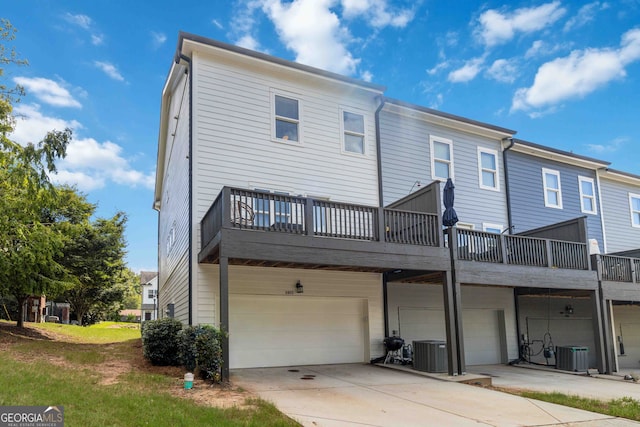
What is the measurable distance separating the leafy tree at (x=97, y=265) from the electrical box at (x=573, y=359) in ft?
83.9

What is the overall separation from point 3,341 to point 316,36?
1252 cm

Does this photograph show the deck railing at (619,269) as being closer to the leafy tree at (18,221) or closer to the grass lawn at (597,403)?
the grass lawn at (597,403)

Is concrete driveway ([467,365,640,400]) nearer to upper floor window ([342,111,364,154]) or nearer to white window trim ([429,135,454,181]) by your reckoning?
white window trim ([429,135,454,181])

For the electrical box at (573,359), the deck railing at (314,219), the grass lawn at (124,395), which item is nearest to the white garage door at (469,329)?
the electrical box at (573,359)

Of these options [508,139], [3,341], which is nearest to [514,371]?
[508,139]

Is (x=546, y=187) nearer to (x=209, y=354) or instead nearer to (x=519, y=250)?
(x=519, y=250)

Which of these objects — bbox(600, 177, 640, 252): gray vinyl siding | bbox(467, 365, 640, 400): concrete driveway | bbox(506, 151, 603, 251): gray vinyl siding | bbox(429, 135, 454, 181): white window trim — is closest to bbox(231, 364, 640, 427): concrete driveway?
bbox(467, 365, 640, 400): concrete driveway

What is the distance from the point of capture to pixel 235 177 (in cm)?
1228

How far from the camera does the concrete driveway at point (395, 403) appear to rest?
6930 millimetres

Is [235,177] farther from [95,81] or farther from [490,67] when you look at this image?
[490,67]

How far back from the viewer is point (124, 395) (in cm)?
691

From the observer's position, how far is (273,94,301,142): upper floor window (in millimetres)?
13211

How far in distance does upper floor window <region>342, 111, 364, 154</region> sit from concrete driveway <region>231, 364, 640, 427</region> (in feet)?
21.3

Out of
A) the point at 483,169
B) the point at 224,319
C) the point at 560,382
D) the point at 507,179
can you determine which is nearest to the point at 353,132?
the point at 483,169
